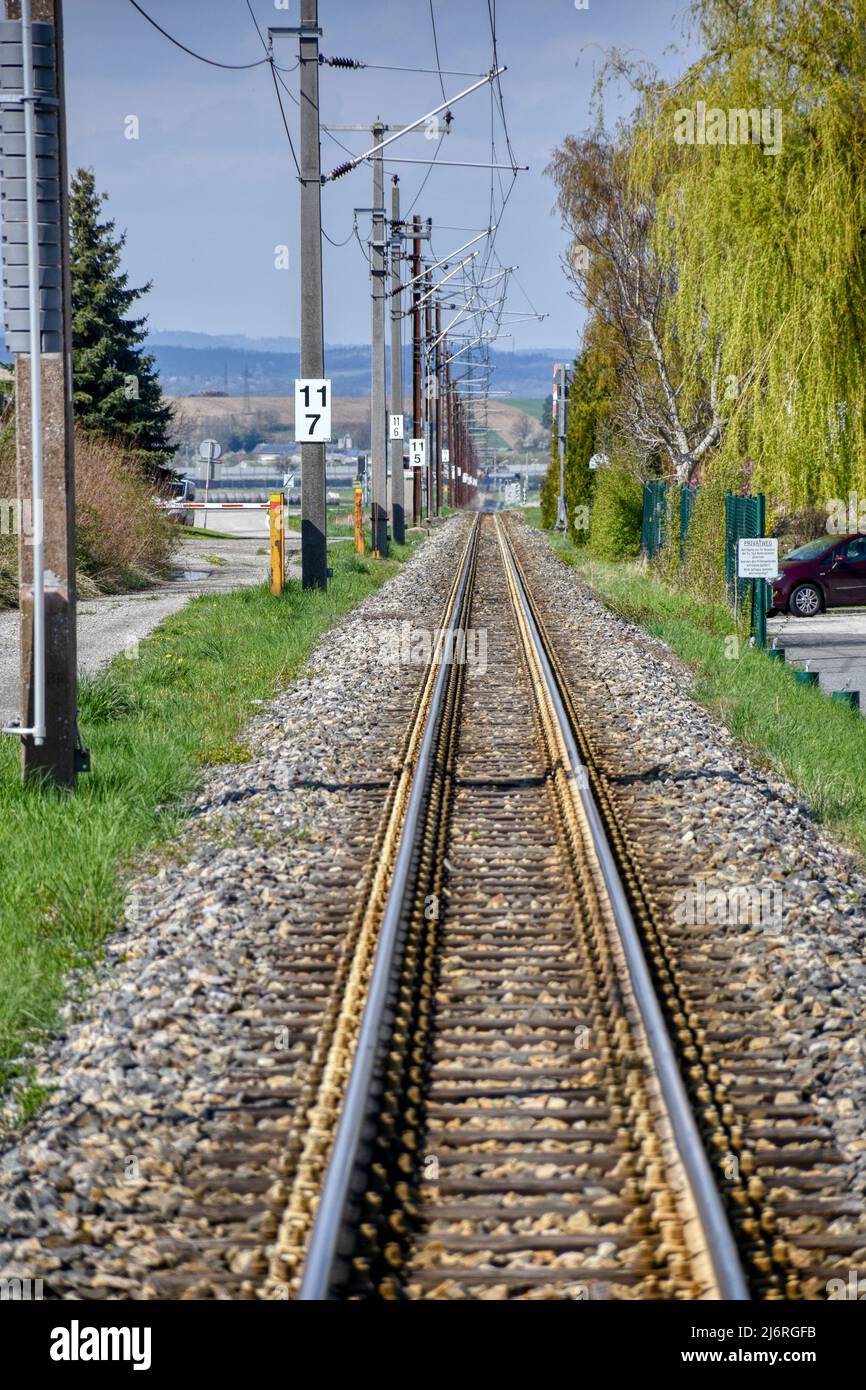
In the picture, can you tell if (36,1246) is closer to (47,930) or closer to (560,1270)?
(560,1270)

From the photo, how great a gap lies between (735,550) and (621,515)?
1582 cm

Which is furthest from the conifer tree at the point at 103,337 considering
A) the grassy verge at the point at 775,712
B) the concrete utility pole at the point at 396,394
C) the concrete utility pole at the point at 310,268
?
the grassy verge at the point at 775,712

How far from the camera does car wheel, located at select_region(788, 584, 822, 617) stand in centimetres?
2461

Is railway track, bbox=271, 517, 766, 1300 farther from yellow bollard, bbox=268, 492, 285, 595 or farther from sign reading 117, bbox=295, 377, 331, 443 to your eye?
sign reading 117, bbox=295, 377, 331, 443

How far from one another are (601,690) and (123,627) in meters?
8.57

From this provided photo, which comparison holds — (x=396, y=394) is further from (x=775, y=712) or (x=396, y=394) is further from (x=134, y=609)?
(x=775, y=712)

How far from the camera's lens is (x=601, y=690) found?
46.6 ft

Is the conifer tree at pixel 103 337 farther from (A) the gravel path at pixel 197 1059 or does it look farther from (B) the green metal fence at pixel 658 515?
(A) the gravel path at pixel 197 1059

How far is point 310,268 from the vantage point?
23906mm

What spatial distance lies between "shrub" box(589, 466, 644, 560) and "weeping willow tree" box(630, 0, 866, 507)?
16203mm

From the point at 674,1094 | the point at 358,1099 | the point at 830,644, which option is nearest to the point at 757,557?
the point at 830,644

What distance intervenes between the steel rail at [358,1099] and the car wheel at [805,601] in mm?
16935

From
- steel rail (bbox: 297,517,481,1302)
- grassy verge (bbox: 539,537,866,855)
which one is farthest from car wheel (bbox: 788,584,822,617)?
steel rail (bbox: 297,517,481,1302)

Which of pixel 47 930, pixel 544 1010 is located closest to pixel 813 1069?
pixel 544 1010
